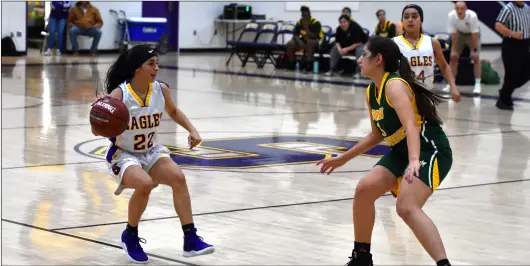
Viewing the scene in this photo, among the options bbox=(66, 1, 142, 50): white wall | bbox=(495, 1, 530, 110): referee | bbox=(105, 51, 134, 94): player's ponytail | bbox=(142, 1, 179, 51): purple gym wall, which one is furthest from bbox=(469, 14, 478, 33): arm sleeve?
bbox=(105, 51, 134, 94): player's ponytail

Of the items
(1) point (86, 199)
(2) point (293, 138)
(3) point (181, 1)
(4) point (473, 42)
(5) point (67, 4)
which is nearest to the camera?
(1) point (86, 199)

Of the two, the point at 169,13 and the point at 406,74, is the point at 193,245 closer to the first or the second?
the point at 406,74

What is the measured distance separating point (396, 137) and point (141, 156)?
1.69 m

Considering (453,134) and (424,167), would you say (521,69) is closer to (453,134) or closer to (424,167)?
(453,134)

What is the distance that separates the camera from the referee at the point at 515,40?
1617 centimetres

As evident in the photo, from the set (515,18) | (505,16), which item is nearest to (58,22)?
Answer: (505,16)

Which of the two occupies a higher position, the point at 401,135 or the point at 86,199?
the point at 401,135

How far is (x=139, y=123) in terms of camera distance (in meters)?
6.55

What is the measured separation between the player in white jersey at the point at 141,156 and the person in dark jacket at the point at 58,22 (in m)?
21.0

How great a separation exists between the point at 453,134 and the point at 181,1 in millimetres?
18977

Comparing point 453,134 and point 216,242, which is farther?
point 453,134

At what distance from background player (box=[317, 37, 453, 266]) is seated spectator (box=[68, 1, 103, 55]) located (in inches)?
868

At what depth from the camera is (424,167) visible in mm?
5828

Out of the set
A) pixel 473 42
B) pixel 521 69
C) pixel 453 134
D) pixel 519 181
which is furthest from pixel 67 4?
pixel 519 181
